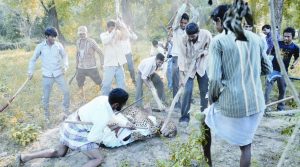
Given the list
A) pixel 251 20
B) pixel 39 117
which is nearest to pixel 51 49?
pixel 39 117

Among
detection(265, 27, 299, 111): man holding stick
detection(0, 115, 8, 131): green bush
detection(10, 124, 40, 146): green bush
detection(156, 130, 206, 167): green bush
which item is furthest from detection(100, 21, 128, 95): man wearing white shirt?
detection(156, 130, 206, 167): green bush

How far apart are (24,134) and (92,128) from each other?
2.06 m

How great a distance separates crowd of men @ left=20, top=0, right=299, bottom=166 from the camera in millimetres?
3344

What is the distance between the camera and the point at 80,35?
7.48 meters

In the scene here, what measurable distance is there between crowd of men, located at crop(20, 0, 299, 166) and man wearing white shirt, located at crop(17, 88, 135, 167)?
13 millimetres

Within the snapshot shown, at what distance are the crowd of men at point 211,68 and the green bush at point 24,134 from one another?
92 cm

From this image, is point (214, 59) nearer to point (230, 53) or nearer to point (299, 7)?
point (230, 53)

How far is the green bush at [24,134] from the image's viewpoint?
240 inches

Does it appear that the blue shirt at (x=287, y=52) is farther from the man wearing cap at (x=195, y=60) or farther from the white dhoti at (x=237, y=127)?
the white dhoti at (x=237, y=127)

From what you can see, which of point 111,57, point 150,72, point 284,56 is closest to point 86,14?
point 111,57

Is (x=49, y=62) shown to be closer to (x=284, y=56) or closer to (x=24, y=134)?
(x=24, y=134)

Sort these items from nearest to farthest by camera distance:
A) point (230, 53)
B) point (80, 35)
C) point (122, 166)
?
point (230, 53), point (122, 166), point (80, 35)

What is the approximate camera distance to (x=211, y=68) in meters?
3.38

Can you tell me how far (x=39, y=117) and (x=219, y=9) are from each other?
16.6 ft
